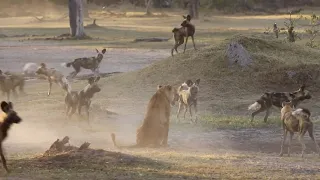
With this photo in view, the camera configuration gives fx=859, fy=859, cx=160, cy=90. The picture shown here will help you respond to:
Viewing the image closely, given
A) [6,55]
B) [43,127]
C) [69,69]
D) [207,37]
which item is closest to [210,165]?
[43,127]

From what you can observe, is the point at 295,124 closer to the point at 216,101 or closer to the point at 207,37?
the point at 216,101

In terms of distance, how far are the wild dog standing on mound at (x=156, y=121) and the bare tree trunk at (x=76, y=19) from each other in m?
37.2

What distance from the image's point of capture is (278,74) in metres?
24.7

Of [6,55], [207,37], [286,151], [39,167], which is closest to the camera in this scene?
[39,167]

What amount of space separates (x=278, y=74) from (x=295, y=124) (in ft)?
33.5

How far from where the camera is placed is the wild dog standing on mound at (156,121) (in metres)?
14.8

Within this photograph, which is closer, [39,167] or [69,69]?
[39,167]

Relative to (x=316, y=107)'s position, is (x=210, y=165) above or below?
above

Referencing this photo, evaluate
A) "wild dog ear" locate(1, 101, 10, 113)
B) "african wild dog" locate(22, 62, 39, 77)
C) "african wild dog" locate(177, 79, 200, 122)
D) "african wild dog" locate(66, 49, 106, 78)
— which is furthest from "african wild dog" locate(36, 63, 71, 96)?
"wild dog ear" locate(1, 101, 10, 113)

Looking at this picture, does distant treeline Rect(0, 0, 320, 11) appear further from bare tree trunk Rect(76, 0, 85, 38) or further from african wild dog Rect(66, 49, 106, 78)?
african wild dog Rect(66, 49, 106, 78)

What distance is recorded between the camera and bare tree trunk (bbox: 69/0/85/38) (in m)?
52.1

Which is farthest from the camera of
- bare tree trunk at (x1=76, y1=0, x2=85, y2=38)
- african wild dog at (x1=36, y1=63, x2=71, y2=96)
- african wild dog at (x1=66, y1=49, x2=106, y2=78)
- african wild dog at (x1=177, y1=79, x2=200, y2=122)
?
bare tree trunk at (x1=76, y1=0, x2=85, y2=38)

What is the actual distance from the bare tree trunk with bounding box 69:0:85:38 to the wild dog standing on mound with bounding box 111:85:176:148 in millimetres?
37243

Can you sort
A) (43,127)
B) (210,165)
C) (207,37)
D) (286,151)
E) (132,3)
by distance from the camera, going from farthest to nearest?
(132,3), (207,37), (43,127), (286,151), (210,165)
